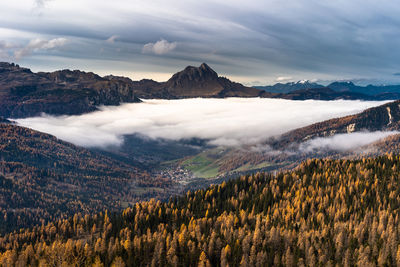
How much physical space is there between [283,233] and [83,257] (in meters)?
102

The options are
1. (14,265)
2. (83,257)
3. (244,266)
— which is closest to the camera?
(244,266)

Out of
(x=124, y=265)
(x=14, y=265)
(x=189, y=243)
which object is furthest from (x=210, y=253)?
(x=14, y=265)

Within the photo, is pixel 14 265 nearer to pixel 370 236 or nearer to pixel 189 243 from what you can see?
pixel 189 243

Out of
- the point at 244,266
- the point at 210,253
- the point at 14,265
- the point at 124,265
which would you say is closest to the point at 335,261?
the point at 244,266

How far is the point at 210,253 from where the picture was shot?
584 ft

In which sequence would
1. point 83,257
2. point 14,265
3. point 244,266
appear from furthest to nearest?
point 14,265
point 83,257
point 244,266

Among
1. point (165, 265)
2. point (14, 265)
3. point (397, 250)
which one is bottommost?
point (14, 265)

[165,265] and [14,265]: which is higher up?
[165,265]

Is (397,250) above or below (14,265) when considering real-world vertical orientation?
above

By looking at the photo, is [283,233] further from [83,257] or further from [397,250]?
[83,257]

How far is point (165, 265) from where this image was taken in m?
166

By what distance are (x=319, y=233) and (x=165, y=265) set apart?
86072mm

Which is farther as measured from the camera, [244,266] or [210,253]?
[210,253]

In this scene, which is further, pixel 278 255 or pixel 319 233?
pixel 319 233
